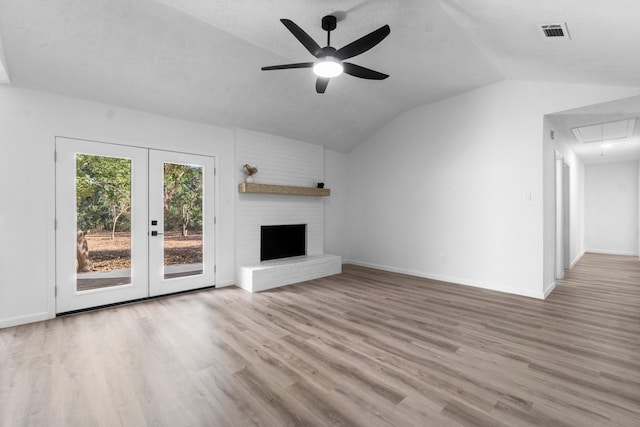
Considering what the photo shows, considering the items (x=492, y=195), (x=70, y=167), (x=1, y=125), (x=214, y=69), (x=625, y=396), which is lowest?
(x=625, y=396)

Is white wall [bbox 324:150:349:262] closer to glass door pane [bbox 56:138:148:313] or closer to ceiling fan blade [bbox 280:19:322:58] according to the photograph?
glass door pane [bbox 56:138:148:313]

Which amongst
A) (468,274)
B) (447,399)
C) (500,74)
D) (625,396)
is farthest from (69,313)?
(500,74)

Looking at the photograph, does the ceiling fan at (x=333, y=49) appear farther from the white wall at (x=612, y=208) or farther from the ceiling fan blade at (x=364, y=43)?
the white wall at (x=612, y=208)

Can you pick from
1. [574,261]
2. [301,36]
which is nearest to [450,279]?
[574,261]

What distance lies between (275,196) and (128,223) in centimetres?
242

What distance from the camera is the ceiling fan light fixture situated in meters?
2.76

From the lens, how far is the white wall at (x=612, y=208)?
8.02m

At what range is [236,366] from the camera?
94.5 inches

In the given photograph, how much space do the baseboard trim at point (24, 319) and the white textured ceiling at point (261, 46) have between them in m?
2.59

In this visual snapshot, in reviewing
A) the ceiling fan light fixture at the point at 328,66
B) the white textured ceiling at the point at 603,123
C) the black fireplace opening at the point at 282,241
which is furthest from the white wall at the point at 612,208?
the ceiling fan light fixture at the point at 328,66

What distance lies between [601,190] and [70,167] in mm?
12190

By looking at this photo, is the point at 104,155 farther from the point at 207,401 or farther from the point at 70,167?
the point at 207,401

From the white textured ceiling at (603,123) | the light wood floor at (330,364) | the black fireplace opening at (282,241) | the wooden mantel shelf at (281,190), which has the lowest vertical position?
the light wood floor at (330,364)

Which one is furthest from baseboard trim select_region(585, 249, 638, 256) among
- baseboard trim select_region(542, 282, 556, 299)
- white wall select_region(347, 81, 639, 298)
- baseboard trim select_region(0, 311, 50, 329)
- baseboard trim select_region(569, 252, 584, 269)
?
baseboard trim select_region(0, 311, 50, 329)
